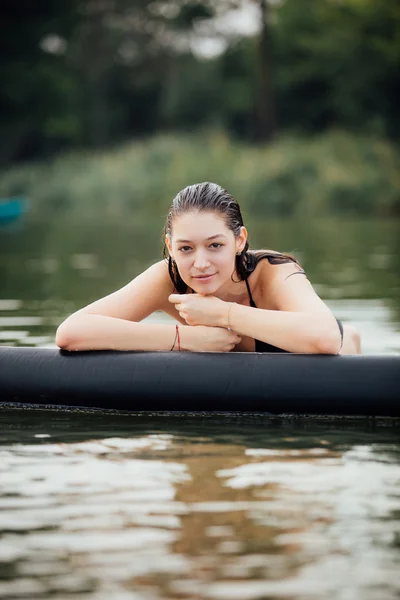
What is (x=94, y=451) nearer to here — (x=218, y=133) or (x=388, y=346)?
(x=388, y=346)

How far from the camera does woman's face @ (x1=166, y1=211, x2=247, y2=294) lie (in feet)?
16.7

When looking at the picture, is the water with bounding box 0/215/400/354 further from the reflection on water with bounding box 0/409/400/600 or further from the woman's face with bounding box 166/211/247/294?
the reflection on water with bounding box 0/409/400/600

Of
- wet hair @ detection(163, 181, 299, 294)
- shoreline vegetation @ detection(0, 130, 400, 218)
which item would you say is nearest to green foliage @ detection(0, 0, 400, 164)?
shoreline vegetation @ detection(0, 130, 400, 218)

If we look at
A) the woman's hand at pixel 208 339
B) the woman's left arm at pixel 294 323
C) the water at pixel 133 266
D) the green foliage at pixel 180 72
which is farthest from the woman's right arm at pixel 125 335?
the green foliage at pixel 180 72

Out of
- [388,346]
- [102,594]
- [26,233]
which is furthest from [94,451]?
[26,233]

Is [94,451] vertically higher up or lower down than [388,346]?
lower down

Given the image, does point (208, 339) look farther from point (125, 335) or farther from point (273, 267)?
point (273, 267)

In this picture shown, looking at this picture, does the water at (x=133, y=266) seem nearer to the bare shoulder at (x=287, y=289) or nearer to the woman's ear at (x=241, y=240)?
the bare shoulder at (x=287, y=289)

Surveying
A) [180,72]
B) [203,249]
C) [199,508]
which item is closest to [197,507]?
[199,508]

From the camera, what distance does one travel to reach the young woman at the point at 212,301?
5.11 m

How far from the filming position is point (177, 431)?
5.00m

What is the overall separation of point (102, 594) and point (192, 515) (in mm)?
719

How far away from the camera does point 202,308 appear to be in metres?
5.25

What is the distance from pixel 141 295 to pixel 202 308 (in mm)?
404
